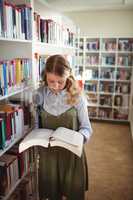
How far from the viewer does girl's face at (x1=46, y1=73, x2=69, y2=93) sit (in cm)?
147

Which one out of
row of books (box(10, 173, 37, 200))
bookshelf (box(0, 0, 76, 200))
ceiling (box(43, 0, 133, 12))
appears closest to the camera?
bookshelf (box(0, 0, 76, 200))

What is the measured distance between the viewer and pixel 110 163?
2.90 m

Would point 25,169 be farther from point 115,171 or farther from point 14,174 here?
point 115,171

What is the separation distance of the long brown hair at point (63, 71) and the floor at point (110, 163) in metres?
1.29

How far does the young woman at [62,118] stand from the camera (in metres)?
1.49

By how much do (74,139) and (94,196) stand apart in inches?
47.4

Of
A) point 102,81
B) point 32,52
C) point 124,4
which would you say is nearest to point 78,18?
point 124,4

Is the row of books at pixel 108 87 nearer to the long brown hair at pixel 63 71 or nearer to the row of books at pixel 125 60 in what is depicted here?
the row of books at pixel 125 60

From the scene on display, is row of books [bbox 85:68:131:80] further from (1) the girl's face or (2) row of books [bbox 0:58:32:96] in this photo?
(1) the girl's face

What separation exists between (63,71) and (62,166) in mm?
705

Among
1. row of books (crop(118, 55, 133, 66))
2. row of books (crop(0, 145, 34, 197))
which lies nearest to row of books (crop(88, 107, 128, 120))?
row of books (crop(118, 55, 133, 66))

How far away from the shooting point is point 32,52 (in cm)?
178

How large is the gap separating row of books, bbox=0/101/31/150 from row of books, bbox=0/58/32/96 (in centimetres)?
18

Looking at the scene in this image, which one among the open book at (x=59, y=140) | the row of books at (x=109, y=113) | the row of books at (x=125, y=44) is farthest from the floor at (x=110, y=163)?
the row of books at (x=125, y=44)
